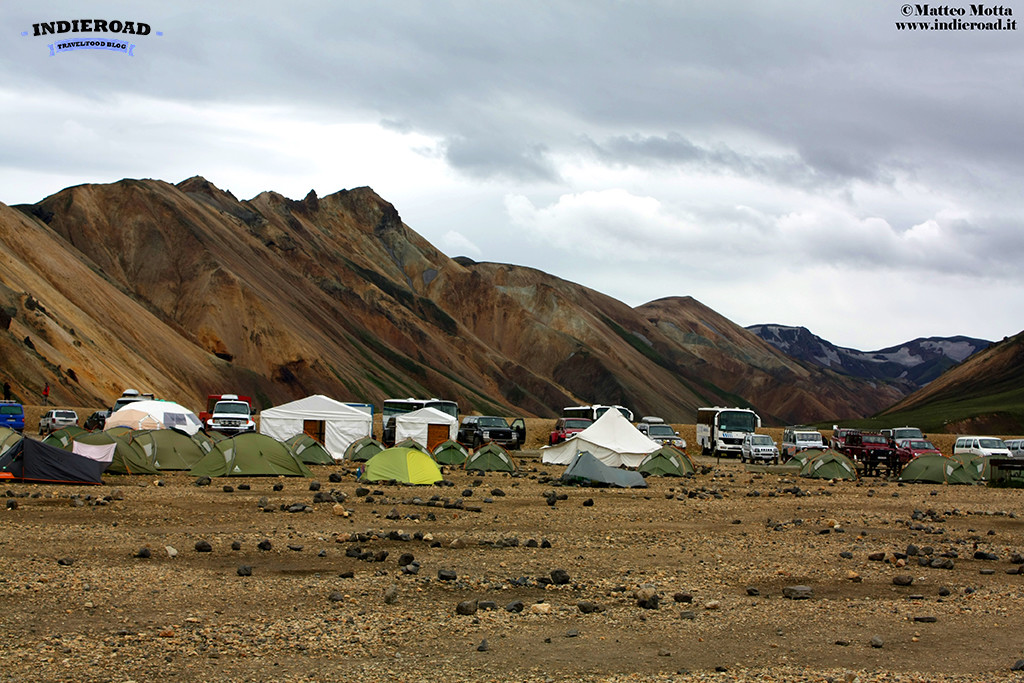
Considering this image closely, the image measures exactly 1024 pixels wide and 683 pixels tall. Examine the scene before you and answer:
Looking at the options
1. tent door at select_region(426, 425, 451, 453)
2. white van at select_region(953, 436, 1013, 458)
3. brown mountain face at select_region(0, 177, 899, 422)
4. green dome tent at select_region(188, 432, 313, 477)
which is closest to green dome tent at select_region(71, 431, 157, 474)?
green dome tent at select_region(188, 432, 313, 477)

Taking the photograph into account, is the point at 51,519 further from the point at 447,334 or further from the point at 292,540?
the point at 447,334

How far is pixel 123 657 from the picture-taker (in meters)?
9.02

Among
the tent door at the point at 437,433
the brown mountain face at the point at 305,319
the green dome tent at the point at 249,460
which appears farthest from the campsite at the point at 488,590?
the brown mountain face at the point at 305,319

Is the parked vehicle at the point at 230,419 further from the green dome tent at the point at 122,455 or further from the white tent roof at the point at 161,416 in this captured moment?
the green dome tent at the point at 122,455

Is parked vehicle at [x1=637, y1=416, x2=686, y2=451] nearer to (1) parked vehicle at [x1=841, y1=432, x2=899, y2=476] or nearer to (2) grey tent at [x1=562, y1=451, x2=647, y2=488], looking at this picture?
(1) parked vehicle at [x1=841, y1=432, x2=899, y2=476]

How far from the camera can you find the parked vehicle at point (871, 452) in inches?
1551

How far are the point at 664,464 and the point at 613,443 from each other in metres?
1.88

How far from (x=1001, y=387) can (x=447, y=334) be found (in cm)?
6017

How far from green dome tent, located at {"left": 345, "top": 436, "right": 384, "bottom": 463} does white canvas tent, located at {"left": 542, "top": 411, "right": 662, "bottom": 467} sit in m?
6.85

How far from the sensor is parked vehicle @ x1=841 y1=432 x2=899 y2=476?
39.4 m

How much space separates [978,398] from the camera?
98000mm

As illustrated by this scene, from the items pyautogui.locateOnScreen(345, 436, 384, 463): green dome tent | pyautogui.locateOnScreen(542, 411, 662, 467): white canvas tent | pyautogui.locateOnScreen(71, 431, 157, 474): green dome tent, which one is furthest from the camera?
pyautogui.locateOnScreen(345, 436, 384, 463): green dome tent

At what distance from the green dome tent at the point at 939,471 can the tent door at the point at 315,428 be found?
21161 mm

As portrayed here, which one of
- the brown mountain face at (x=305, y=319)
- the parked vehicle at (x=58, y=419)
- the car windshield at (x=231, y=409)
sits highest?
the brown mountain face at (x=305, y=319)
